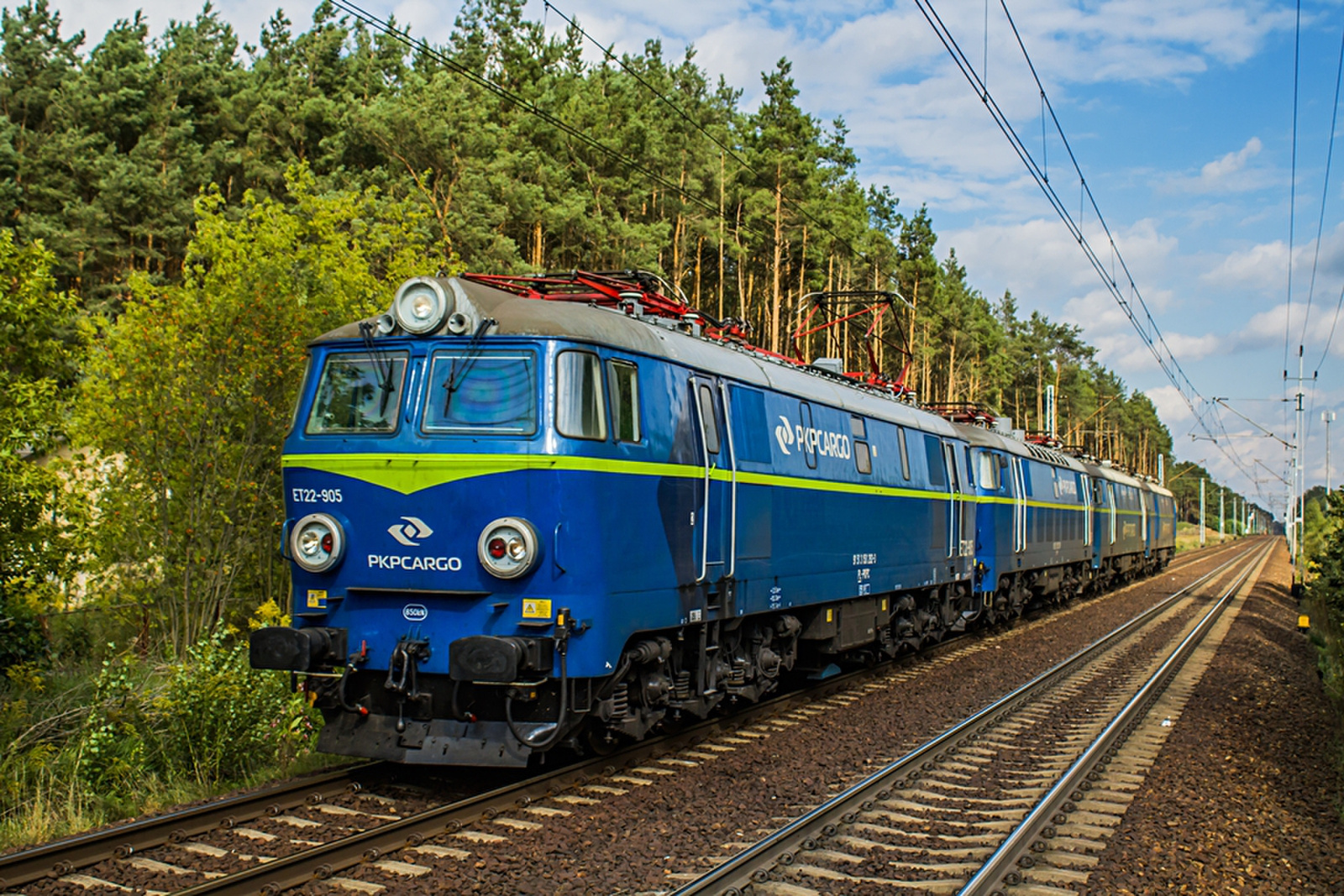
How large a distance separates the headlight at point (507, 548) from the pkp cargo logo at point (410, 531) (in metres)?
0.45

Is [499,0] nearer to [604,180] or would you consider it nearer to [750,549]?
[604,180]

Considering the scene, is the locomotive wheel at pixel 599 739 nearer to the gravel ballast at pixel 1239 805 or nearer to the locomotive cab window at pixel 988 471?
the gravel ballast at pixel 1239 805

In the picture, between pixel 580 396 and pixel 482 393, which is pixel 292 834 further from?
pixel 580 396

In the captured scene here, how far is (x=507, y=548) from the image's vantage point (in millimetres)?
7398

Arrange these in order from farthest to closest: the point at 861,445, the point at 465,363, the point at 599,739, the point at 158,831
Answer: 1. the point at 861,445
2. the point at 599,739
3. the point at 465,363
4. the point at 158,831

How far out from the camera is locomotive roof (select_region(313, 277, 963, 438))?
7.82m

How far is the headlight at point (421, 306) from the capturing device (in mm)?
7867

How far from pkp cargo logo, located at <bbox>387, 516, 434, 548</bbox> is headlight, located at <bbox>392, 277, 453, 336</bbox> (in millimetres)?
1346

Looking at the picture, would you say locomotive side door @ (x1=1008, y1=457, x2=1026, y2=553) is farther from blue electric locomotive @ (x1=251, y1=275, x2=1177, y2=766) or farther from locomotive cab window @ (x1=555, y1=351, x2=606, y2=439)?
locomotive cab window @ (x1=555, y1=351, x2=606, y2=439)

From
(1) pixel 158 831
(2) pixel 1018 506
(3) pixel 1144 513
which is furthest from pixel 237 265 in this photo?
(3) pixel 1144 513

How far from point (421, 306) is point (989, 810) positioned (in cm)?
536

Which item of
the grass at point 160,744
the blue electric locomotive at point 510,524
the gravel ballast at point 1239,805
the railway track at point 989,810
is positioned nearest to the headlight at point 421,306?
the blue electric locomotive at point 510,524

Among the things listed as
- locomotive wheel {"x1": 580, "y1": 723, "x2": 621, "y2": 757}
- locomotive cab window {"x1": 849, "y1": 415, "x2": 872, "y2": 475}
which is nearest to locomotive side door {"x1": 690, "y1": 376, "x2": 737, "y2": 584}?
locomotive wheel {"x1": 580, "y1": 723, "x2": 621, "y2": 757}

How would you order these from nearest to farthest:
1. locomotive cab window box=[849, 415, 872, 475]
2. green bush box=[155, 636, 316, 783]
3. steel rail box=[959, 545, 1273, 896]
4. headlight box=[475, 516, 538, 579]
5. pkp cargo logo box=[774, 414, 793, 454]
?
steel rail box=[959, 545, 1273, 896], headlight box=[475, 516, 538, 579], green bush box=[155, 636, 316, 783], pkp cargo logo box=[774, 414, 793, 454], locomotive cab window box=[849, 415, 872, 475]
